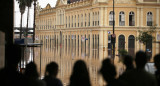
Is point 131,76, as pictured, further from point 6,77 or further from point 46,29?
point 46,29

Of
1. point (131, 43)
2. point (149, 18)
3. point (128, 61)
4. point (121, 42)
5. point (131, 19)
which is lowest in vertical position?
point (128, 61)

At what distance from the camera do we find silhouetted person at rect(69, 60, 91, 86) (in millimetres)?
7176

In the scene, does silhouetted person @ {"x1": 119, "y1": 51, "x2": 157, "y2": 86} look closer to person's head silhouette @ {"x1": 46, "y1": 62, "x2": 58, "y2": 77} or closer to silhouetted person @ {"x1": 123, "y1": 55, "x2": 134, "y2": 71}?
silhouetted person @ {"x1": 123, "y1": 55, "x2": 134, "y2": 71}

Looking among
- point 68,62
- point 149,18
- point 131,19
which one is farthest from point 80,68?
point 149,18

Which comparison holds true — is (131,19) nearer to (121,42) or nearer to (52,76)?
(121,42)

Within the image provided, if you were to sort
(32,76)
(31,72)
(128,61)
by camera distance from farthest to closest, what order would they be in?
1. (128,61)
2. (31,72)
3. (32,76)

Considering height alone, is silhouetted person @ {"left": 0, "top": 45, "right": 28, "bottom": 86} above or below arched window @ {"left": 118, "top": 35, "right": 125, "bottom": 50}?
below

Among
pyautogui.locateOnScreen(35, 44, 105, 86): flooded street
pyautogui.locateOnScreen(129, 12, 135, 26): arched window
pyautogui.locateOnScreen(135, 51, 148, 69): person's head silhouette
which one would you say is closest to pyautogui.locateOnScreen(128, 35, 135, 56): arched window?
pyautogui.locateOnScreen(129, 12, 135, 26): arched window

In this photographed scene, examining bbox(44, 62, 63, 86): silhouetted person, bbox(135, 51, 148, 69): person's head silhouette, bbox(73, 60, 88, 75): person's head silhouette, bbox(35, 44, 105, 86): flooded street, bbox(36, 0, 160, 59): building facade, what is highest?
bbox(36, 0, 160, 59): building facade

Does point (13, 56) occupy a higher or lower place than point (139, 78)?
higher

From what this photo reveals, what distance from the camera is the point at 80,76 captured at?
7.23m

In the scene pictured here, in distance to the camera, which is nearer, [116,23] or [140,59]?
[140,59]

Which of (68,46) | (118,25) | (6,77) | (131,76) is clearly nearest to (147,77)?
(131,76)

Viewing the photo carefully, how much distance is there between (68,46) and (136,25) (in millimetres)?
17808
